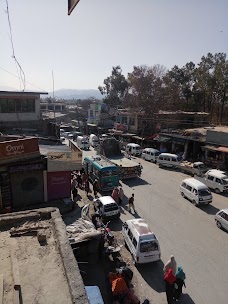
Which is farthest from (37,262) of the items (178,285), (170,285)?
(178,285)

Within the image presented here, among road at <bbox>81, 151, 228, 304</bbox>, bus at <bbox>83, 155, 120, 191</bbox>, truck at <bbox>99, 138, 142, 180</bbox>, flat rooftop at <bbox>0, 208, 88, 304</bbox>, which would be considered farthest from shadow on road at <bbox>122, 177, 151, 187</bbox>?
flat rooftop at <bbox>0, 208, 88, 304</bbox>

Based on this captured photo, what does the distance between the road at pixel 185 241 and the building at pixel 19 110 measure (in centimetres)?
1223

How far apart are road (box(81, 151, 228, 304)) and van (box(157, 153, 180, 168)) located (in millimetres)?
5977

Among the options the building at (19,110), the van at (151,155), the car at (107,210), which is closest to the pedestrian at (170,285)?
the car at (107,210)

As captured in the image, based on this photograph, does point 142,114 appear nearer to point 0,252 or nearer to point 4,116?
point 4,116

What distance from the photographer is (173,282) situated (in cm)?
1032

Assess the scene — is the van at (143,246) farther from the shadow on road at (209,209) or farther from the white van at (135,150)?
the white van at (135,150)

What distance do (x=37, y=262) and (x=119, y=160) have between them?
2028cm

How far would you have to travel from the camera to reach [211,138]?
29594mm

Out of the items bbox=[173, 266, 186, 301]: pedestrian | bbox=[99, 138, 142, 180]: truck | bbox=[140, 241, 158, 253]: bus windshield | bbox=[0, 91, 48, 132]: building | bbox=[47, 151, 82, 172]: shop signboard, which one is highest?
bbox=[0, 91, 48, 132]: building

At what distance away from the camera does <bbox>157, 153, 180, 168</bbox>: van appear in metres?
30.9

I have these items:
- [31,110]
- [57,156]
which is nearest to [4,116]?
[31,110]

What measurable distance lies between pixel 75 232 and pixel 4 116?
734 inches

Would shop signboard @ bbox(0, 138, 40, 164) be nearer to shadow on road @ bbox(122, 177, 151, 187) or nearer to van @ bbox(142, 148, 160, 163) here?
shadow on road @ bbox(122, 177, 151, 187)
